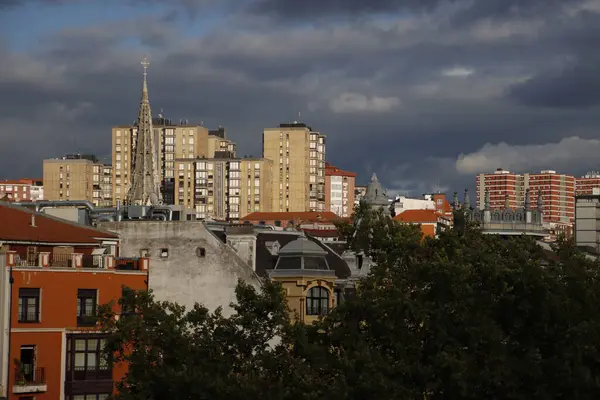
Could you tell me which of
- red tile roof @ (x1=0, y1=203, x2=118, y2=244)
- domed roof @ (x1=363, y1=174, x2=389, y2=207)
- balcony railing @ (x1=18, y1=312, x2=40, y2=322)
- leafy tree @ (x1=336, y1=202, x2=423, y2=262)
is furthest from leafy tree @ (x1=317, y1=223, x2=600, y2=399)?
domed roof @ (x1=363, y1=174, x2=389, y2=207)

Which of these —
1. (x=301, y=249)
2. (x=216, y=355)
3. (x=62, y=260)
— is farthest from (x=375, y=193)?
(x=216, y=355)

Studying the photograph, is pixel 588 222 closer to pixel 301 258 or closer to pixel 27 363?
pixel 301 258

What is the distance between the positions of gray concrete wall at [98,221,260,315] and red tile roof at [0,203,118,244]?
354cm

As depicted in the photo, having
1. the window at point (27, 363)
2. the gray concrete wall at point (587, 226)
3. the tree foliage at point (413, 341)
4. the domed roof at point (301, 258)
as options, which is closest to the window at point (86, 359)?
the window at point (27, 363)

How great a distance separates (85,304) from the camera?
72.4 metres

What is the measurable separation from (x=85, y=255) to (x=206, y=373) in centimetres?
1910

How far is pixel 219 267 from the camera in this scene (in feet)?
266

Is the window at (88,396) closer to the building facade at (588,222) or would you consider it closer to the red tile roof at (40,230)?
the red tile roof at (40,230)

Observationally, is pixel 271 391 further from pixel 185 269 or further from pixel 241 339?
pixel 185 269

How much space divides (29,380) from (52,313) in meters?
3.11

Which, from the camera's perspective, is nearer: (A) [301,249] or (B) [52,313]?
(B) [52,313]

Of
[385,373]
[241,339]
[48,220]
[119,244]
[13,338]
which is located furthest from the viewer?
[119,244]

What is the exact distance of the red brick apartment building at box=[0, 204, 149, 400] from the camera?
69.4m

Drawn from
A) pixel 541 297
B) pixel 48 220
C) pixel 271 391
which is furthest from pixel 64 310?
pixel 541 297
